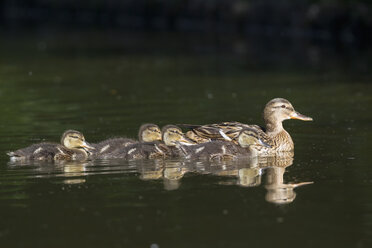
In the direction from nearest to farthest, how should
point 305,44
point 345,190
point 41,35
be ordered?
point 345,190, point 305,44, point 41,35

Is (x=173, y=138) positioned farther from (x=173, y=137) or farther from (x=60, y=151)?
(x=60, y=151)

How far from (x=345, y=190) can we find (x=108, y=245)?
8.35 ft

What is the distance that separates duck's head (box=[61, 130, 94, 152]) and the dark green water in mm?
523

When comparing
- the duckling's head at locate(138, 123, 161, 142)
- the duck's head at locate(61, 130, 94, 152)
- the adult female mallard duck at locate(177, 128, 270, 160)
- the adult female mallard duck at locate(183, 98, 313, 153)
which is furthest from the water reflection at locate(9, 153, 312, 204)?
the duckling's head at locate(138, 123, 161, 142)

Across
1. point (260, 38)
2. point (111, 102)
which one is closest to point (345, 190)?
point (111, 102)

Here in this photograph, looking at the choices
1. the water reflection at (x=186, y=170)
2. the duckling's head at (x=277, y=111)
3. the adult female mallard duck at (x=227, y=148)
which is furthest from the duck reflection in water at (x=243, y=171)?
the duckling's head at (x=277, y=111)

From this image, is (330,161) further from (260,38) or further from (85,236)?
(260,38)

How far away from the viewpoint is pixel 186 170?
30.0 feet

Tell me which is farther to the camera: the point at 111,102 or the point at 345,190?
the point at 111,102

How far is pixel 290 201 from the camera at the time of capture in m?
7.66

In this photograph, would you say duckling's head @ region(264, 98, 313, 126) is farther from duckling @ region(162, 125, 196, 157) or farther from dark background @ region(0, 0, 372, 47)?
dark background @ region(0, 0, 372, 47)

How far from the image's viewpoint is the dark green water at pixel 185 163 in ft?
22.4

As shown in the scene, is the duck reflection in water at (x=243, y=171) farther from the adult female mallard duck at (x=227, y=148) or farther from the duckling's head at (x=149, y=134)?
the duckling's head at (x=149, y=134)

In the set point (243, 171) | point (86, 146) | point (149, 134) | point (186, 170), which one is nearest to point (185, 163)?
point (186, 170)
